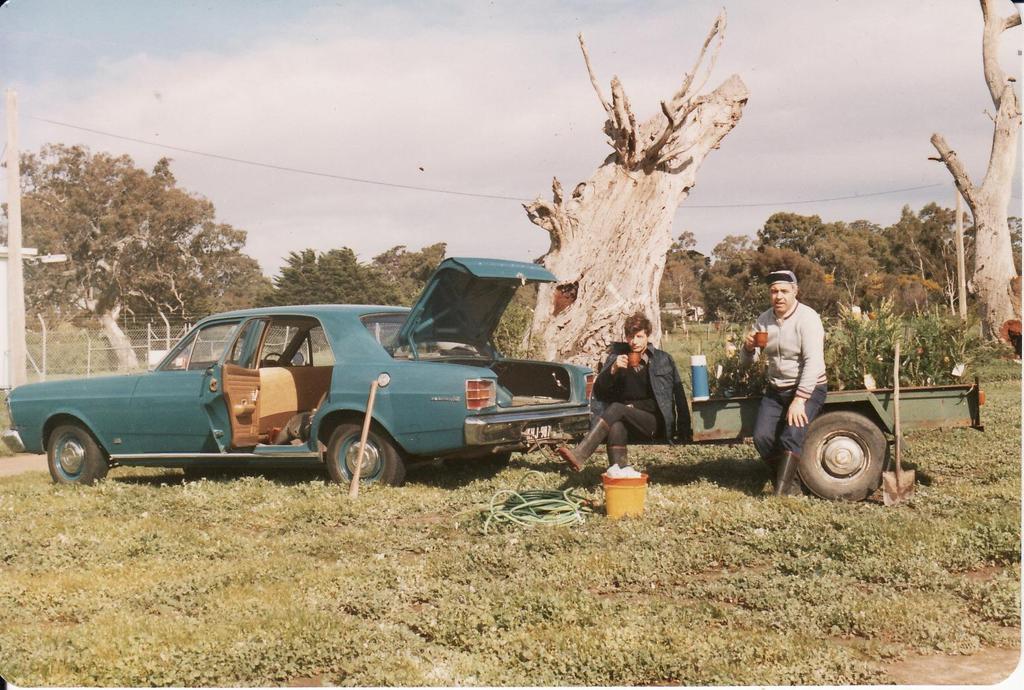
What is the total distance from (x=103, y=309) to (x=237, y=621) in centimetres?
4823

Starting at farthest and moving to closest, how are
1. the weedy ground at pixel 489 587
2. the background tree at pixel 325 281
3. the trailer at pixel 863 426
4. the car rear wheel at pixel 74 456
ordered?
1. the background tree at pixel 325 281
2. the car rear wheel at pixel 74 456
3. the trailer at pixel 863 426
4. the weedy ground at pixel 489 587

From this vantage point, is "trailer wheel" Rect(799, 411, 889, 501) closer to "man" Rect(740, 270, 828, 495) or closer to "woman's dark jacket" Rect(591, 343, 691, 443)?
"man" Rect(740, 270, 828, 495)

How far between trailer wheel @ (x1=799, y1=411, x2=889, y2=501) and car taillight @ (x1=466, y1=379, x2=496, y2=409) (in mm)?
2381

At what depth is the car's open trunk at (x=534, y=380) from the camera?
9.05 meters

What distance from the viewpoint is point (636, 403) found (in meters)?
8.22

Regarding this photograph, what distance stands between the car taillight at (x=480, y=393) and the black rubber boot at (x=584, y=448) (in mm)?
667

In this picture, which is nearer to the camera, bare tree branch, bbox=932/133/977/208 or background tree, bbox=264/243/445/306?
bare tree branch, bbox=932/133/977/208

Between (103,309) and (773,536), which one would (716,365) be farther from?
(103,309)

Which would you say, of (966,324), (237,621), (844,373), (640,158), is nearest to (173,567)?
(237,621)

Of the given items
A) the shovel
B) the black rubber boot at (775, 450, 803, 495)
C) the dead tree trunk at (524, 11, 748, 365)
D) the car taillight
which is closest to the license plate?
the car taillight

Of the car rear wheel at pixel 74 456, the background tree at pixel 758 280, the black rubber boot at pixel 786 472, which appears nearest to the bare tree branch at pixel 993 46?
the black rubber boot at pixel 786 472

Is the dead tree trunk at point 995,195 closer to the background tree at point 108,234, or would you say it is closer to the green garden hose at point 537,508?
the green garden hose at point 537,508

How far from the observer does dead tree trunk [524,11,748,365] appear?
1424cm

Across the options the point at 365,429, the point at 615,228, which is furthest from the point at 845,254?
the point at 365,429
